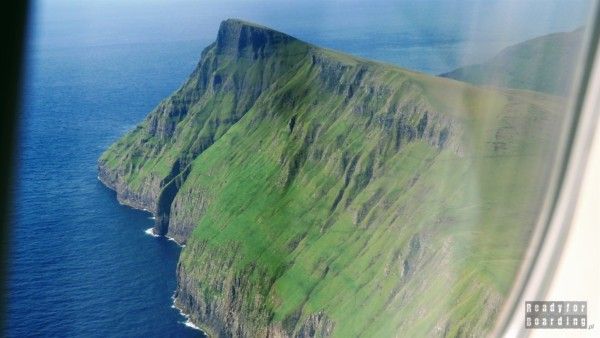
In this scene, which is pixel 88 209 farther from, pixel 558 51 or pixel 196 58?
pixel 558 51

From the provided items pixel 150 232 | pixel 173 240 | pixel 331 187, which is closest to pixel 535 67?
pixel 331 187

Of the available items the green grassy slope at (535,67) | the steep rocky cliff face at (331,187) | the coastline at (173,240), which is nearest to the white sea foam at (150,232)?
the coastline at (173,240)

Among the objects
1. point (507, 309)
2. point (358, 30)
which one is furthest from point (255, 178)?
point (507, 309)

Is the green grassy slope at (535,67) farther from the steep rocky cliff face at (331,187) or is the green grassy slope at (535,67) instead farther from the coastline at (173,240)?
the coastline at (173,240)

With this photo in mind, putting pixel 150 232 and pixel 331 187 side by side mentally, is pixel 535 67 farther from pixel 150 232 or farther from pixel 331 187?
pixel 150 232

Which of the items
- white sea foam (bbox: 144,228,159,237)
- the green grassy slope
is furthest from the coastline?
the green grassy slope

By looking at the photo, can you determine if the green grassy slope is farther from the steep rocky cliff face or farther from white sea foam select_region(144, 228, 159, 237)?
white sea foam select_region(144, 228, 159, 237)
